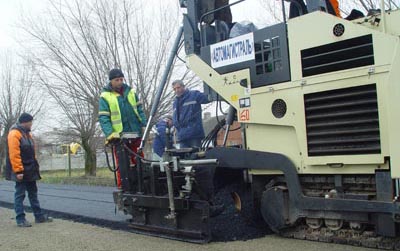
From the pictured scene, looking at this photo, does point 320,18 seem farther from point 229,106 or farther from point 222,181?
point 222,181

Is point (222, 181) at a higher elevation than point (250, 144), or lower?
lower

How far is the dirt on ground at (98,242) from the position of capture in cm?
479

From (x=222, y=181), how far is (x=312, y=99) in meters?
1.53

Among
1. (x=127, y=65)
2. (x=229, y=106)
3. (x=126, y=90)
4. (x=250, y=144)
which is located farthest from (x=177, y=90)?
(x=127, y=65)

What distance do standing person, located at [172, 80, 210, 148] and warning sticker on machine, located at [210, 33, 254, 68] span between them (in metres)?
1.37

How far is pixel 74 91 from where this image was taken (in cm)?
1647

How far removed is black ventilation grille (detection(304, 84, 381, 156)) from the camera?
412 cm

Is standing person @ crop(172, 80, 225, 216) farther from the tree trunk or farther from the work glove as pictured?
the tree trunk

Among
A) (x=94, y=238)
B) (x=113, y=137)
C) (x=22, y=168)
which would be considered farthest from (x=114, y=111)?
(x=22, y=168)

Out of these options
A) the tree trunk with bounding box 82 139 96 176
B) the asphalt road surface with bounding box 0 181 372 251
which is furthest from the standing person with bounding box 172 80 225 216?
the tree trunk with bounding box 82 139 96 176

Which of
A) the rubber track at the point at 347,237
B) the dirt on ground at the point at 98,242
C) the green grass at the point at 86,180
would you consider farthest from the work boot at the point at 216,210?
the green grass at the point at 86,180

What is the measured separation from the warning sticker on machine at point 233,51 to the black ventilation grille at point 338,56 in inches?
26.7

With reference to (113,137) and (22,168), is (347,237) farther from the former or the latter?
(22,168)

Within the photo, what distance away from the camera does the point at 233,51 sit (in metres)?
5.21
